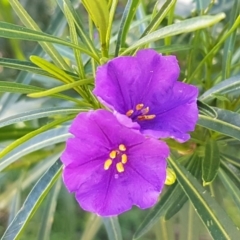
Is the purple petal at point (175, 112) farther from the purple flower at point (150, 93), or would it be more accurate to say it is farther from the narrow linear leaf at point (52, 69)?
the narrow linear leaf at point (52, 69)

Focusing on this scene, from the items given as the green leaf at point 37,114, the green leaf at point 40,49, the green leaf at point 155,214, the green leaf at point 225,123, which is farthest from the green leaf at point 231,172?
the green leaf at point 40,49

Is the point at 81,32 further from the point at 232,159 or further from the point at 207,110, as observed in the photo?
the point at 232,159

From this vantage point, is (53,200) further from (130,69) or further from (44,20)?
(44,20)

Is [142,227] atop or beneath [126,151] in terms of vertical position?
beneath

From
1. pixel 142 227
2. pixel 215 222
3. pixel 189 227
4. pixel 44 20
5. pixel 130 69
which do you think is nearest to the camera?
pixel 130 69

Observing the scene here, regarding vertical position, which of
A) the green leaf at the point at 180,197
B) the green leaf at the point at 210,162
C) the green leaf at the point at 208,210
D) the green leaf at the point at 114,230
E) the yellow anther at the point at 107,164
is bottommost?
the green leaf at the point at 114,230

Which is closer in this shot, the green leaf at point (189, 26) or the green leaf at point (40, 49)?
the green leaf at point (189, 26)

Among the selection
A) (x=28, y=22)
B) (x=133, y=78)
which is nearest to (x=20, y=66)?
(x=28, y=22)

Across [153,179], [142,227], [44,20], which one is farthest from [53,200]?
[44,20]

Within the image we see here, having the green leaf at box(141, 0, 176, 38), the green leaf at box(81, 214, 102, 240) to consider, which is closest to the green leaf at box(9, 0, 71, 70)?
the green leaf at box(141, 0, 176, 38)
